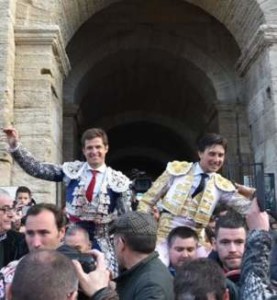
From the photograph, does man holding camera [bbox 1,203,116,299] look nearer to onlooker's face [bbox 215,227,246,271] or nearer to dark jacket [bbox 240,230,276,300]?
onlooker's face [bbox 215,227,246,271]

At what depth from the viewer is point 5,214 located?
4.44 meters

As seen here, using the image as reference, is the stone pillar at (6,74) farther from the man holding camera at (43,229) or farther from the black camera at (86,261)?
the black camera at (86,261)

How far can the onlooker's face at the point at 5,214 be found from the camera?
4.41m

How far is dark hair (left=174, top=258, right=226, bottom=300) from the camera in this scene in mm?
2529

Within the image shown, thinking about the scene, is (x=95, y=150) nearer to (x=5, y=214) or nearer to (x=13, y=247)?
(x=5, y=214)

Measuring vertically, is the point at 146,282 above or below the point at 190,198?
below

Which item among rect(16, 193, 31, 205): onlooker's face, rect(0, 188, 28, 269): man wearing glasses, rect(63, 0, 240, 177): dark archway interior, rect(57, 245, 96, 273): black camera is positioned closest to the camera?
rect(57, 245, 96, 273): black camera

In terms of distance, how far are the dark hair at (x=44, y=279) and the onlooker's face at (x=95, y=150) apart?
8.48ft

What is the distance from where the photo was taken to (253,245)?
9.62 ft

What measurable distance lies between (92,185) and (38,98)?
414cm

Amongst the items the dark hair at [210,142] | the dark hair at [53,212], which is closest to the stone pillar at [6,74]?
the dark hair at [210,142]

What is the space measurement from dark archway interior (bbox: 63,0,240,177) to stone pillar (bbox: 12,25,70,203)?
13.5ft

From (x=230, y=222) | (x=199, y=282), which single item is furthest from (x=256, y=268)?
(x=230, y=222)

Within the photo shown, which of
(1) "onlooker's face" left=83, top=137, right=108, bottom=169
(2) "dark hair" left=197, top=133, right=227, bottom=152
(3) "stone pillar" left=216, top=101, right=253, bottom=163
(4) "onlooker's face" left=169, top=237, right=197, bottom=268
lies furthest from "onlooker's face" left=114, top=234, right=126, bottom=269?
(3) "stone pillar" left=216, top=101, right=253, bottom=163
